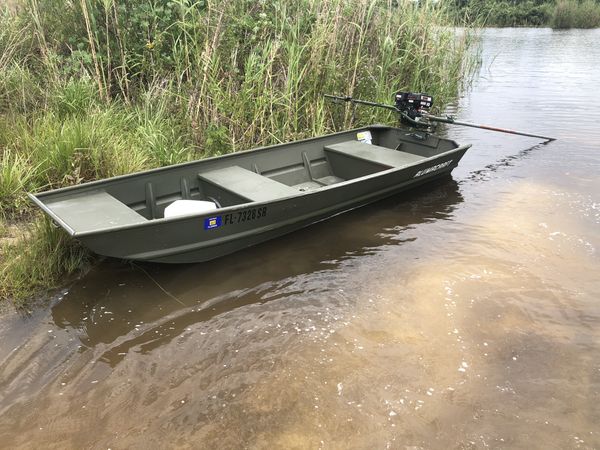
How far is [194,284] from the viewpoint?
156 inches

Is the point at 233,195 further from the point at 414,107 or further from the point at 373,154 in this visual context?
the point at 414,107

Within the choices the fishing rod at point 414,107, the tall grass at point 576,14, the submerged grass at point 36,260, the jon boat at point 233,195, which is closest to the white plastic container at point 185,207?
the jon boat at point 233,195

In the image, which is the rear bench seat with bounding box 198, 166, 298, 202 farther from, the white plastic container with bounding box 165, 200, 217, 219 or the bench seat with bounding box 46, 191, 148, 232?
the bench seat with bounding box 46, 191, 148, 232

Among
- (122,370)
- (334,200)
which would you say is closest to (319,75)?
(334,200)

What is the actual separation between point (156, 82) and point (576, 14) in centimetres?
2568

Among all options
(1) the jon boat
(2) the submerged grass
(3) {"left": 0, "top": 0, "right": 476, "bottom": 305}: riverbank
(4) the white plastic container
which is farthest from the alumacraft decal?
(2) the submerged grass

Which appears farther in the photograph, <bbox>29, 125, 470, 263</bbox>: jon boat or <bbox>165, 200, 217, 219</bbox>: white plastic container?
<bbox>165, 200, 217, 219</bbox>: white plastic container

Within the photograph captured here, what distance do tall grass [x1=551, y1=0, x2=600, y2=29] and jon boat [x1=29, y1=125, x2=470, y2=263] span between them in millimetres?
23530

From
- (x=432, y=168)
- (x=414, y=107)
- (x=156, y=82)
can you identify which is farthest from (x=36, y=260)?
(x=414, y=107)

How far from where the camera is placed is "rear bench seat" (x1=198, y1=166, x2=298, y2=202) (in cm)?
430

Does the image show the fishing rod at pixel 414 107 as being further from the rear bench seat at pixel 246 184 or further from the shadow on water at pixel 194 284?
the rear bench seat at pixel 246 184

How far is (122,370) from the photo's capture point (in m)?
3.05

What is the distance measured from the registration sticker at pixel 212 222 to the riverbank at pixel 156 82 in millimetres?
1357

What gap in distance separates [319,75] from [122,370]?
455 cm
